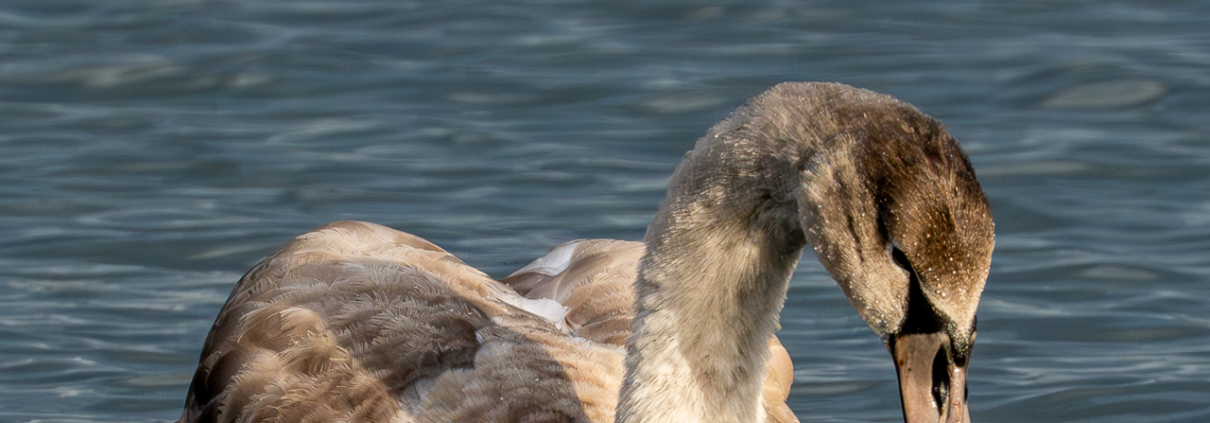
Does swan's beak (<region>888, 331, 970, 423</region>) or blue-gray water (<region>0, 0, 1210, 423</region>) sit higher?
swan's beak (<region>888, 331, 970, 423</region>)

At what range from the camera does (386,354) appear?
4742 millimetres

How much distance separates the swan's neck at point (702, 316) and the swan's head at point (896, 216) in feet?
0.66

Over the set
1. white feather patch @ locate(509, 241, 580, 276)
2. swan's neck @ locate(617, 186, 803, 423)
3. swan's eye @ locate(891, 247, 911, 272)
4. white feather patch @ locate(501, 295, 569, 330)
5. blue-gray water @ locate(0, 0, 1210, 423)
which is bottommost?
blue-gray water @ locate(0, 0, 1210, 423)

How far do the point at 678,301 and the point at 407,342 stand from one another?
1166 mm

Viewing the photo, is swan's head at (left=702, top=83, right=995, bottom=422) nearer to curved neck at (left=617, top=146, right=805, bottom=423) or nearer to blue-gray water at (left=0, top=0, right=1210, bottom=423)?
curved neck at (left=617, top=146, right=805, bottom=423)

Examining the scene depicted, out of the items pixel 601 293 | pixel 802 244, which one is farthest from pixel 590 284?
pixel 802 244

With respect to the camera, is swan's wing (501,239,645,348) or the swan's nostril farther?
swan's wing (501,239,645,348)

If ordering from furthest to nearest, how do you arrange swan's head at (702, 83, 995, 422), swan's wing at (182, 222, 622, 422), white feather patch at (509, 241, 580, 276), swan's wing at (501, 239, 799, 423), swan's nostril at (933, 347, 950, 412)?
white feather patch at (509, 241, 580, 276)
swan's wing at (501, 239, 799, 423)
swan's wing at (182, 222, 622, 422)
swan's nostril at (933, 347, 950, 412)
swan's head at (702, 83, 995, 422)

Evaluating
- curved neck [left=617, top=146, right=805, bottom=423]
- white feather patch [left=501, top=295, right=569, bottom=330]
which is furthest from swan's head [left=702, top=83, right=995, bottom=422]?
white feather patch [left=501, top=295, right=569, bottom=330]

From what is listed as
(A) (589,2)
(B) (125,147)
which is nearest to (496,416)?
(B) (125,147)

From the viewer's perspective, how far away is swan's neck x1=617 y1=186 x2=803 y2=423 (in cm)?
383

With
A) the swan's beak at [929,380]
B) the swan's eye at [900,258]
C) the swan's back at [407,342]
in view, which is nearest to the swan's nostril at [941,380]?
the swan's beak at [929,380]

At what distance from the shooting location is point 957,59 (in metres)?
9.31

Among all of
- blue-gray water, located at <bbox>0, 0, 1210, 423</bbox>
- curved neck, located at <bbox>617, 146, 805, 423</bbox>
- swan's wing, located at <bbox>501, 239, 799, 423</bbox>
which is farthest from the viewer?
blue-gray water, located at <bbox>0, 0, 1210, 423</bbox>
